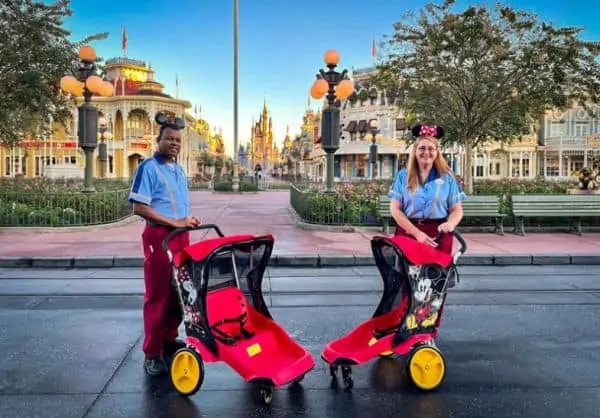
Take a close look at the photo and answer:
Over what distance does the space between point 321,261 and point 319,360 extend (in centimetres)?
503

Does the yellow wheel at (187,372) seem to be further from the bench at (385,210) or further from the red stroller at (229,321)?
the bench at (385,210)

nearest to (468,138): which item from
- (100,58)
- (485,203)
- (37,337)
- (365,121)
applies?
(485,203)

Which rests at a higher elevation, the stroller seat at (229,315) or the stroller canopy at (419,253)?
the stroller canopy at (419,253)

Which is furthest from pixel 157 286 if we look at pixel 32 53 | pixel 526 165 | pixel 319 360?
pixel 526 165

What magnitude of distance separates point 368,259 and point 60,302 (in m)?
4.89

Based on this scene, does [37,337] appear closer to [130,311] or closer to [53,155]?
[130,311]

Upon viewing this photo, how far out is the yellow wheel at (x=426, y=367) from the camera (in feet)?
11.9

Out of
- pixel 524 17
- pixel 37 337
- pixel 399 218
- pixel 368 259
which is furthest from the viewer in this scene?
pixel 524 17

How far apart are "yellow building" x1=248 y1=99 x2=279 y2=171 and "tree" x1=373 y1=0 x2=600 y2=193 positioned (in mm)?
125113

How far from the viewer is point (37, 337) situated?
4.88 meters

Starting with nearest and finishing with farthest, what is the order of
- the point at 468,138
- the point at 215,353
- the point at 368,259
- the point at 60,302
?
the point at 215,353 < the point at 60,302 < the point at 368,259 < the point at 468,138

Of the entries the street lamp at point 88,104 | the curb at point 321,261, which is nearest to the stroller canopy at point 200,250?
the curb at point 321,261

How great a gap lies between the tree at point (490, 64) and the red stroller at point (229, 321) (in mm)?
13154

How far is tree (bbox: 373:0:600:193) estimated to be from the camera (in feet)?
49.0
